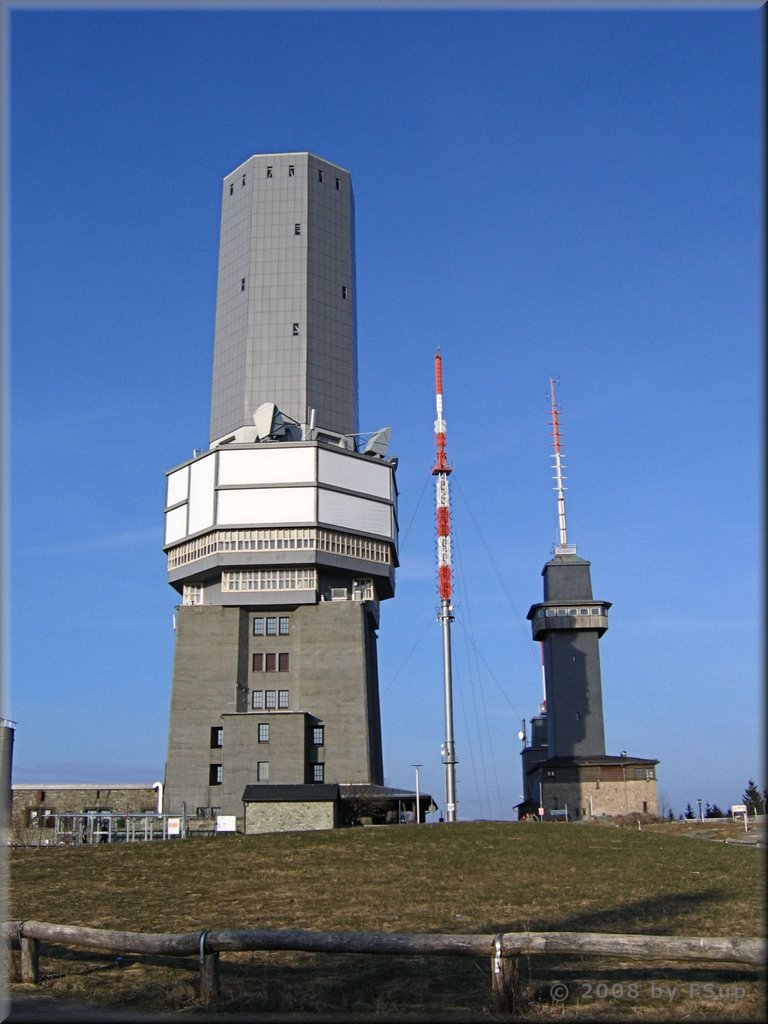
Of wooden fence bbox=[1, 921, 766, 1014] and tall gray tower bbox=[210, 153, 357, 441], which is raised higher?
tall gray tower bbox=[210, 153, 357, 441]

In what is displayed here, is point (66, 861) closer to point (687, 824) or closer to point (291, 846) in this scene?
point (291, 846)

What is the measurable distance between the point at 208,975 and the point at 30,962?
3.35 metres

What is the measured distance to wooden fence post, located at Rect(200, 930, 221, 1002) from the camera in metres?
14.7

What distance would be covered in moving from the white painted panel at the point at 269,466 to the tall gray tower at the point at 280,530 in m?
0.12

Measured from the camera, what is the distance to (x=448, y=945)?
1337 centimetres

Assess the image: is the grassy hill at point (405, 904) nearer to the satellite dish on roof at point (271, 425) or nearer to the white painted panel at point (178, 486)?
the satellite dish on roof at point (271, 425)

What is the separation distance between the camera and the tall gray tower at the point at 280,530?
263 feet

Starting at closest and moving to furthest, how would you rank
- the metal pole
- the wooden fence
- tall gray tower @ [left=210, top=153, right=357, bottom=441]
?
the wooden fence < the metal pole < tall gray tower @ [left=210, top=153, right=357, bottom=441]

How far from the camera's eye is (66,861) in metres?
Answer: 38.8

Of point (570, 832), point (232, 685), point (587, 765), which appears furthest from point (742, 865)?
point (587, 765)

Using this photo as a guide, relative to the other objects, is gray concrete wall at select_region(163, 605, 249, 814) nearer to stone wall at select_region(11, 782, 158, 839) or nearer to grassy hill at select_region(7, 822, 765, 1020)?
stone wall at select_region(11, 782, 158, 839)

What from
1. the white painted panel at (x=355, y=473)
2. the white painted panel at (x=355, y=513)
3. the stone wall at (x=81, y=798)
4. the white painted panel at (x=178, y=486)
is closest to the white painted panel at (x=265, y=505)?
the white painted panel at (x=355, y=513)

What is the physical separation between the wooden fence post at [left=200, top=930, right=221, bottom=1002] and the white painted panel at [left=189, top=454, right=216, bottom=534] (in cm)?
7139

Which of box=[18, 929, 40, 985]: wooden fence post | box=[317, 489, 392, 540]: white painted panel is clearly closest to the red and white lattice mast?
box=[317, 489, 392, 540]: white painted panel
